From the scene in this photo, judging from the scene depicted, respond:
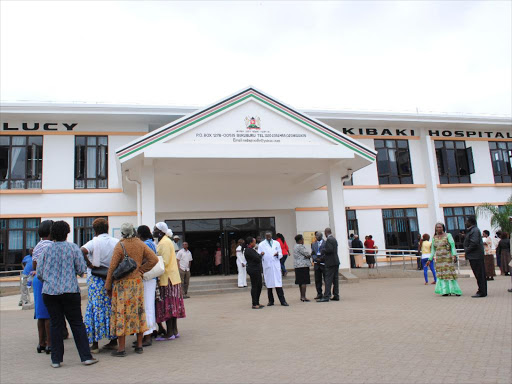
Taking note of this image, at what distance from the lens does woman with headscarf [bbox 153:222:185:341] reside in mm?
6363

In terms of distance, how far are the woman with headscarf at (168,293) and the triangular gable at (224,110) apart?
6.28 metres

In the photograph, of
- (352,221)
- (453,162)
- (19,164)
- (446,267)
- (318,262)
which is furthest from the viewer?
(453,162)

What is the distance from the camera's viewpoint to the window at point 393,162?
829 inches

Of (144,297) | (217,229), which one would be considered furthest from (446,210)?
(144,297)

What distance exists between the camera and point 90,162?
706 inches

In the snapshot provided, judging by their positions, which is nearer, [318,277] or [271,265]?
[271,265]

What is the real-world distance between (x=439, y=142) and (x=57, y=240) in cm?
2054

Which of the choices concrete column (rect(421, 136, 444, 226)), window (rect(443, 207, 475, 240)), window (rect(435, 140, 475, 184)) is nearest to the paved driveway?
concrete column (rect(421, 136, 444, 226))

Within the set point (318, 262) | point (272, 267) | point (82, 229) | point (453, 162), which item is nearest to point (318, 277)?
point (318, 262)

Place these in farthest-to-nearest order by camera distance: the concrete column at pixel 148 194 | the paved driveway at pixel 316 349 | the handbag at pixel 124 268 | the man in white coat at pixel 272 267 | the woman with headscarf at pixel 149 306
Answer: the concrete column at pixel 148 194 < the man in white coat at pixel 272 267 < the woman with headscarf at pixel 149 306 < the handbag at pixel 124 268 < the paved driveway at pixel 316 349

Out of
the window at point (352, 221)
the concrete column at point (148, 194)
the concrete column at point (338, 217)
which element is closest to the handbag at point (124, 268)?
the concrete column at point (148, 194)

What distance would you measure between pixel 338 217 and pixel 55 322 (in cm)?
1118

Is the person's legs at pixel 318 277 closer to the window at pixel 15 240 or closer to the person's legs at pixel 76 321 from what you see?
the person's legs at pixel 76 321

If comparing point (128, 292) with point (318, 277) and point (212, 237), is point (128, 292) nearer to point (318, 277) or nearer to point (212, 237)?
point (318, 277)
